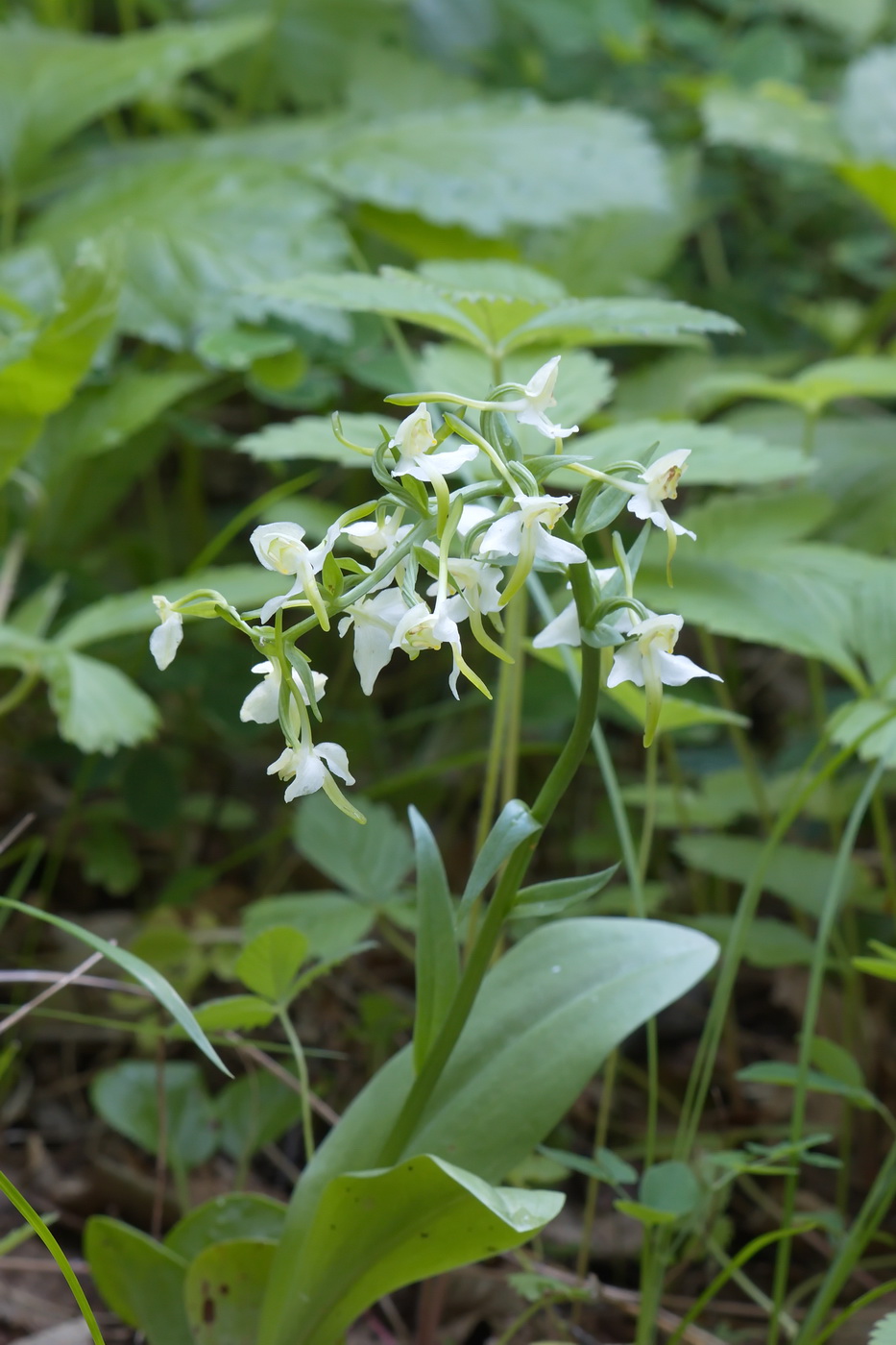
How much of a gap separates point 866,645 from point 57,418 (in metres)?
0.92

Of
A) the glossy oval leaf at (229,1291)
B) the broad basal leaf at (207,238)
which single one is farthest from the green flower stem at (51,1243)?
the broad basal leaf at (207,238)

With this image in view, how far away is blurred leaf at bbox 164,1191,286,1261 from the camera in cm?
75

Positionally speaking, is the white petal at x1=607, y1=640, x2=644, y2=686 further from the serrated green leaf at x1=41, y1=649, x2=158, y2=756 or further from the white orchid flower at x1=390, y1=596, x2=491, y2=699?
the serrated green leaf at x1=41, y1=649, x2=158, y2=756

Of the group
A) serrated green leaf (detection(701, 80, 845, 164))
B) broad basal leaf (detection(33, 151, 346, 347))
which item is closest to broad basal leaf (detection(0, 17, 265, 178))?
broad basal leaf (detection(33, 151, 346, 347))

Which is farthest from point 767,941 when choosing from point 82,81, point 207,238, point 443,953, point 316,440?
point 82,81

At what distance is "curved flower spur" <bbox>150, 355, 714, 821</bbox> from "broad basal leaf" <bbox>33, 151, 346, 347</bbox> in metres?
0.77

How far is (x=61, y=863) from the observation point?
1.33 metres

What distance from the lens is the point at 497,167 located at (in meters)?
1.43

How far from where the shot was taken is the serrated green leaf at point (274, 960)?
689 millimetres

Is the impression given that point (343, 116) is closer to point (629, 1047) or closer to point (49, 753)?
point (49, 753)

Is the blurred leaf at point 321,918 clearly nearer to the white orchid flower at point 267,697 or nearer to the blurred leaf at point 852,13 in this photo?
the white orchid flower at point 267,697

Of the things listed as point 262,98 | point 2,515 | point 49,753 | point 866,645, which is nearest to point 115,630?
point 49,753

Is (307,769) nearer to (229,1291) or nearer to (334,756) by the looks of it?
(334,756)

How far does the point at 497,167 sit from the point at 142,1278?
4.22 ft
